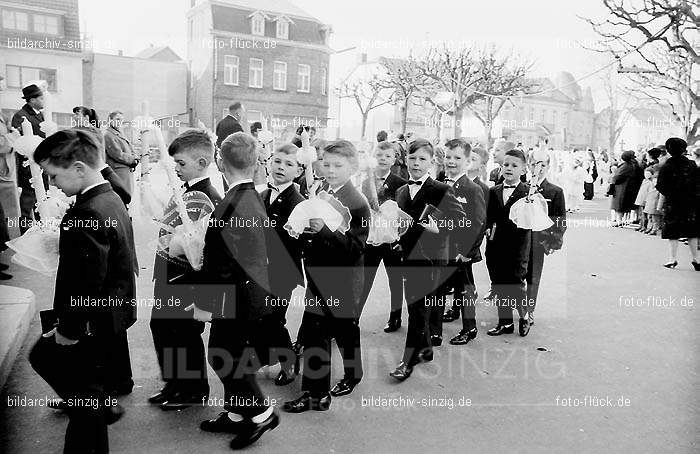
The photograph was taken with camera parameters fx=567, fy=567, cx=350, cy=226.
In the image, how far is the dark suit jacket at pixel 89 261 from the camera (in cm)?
296

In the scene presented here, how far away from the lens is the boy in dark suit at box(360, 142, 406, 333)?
5473mm

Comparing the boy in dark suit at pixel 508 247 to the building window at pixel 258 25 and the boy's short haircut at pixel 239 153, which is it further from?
the building window at pixel 258 25

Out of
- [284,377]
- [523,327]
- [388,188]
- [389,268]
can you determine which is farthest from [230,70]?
[284,377]

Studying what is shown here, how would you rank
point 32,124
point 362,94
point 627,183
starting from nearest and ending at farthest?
point 32,124 < point 627,183 < point 362,94

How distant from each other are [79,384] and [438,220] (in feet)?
9.34

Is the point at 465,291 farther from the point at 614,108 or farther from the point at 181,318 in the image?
the point at 614,108

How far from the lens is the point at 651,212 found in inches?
512

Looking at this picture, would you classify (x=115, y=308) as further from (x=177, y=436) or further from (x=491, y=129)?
(x=491, y=129)

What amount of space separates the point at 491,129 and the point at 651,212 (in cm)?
1463

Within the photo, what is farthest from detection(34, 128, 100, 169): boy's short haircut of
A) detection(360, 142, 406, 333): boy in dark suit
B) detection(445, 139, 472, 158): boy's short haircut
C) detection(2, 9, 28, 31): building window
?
detection(2, 9, 28, 31): building window

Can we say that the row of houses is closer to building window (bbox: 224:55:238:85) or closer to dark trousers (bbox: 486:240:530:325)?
building window (bbox: 224:55:238:85)

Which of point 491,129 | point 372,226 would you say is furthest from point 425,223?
point 491,129

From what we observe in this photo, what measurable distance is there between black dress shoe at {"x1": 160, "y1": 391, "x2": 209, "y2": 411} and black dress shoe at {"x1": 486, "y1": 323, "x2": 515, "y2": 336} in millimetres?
3058

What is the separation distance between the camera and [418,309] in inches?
180
